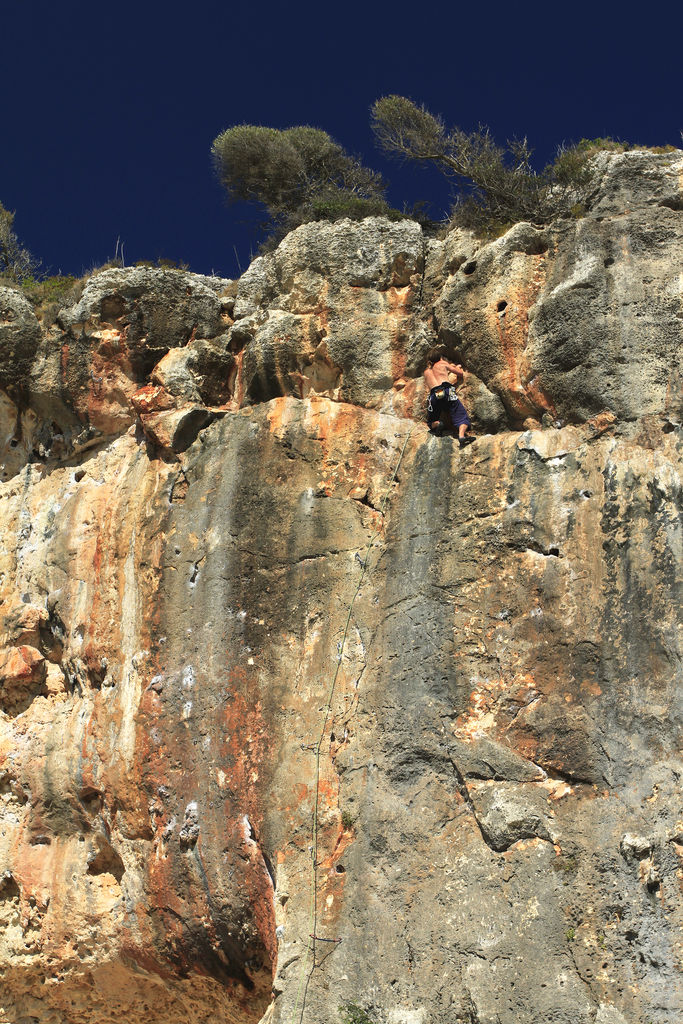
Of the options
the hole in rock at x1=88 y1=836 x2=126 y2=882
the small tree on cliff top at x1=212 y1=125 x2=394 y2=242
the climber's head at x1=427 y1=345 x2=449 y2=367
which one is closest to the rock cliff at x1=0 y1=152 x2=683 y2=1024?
the hole in rock at x1=88 y1=836 x2=126 y2=882

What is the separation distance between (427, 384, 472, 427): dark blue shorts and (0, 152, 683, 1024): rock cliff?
0.93 ft

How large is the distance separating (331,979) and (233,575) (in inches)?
158

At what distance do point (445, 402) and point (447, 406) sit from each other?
5cm

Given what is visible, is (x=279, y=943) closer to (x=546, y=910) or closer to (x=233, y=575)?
(x=546, y=910)

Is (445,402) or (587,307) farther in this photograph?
(445,402)

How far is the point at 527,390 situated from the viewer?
11000mm

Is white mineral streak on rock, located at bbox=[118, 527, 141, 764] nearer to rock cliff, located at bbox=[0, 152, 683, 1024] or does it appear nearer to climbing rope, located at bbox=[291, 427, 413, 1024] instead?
rock cliff, located at bbox=[0, 152, 683, 1024]

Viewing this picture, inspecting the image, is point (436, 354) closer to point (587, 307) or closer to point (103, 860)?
point (587, 307)

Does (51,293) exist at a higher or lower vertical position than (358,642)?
higher

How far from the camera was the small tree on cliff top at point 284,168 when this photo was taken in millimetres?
16781

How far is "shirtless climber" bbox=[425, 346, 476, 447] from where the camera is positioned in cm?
1123

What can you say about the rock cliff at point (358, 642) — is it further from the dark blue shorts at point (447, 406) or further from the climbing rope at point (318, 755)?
the dark blue shorts at point (447, 406)

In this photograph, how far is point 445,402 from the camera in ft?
37.2

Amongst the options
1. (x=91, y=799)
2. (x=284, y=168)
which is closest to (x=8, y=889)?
(x=91, y=799)
